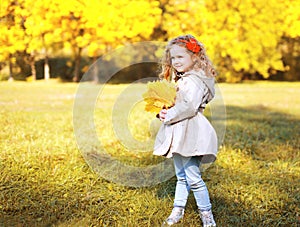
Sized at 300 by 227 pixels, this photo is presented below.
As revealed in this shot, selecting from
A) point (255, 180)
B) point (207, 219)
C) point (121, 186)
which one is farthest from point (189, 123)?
point (255, 180)

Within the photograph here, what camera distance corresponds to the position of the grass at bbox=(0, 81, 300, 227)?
119 inches

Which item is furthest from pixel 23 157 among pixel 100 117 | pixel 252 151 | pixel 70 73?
pixel 70 73

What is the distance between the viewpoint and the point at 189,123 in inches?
107

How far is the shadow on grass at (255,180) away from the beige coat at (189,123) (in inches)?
23.3

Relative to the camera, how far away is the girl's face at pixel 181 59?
278 centimetres

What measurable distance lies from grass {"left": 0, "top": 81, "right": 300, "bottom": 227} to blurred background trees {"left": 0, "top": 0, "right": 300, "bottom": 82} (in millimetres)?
2822

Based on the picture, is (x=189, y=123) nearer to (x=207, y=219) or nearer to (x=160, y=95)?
(x=160, y=95)

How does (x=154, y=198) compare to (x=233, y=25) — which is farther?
(x=233, y=25)

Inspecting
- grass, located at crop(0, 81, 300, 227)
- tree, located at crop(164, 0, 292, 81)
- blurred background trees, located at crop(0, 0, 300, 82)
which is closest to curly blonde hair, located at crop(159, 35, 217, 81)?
grass, located at crop(0, 81, 300, 227)

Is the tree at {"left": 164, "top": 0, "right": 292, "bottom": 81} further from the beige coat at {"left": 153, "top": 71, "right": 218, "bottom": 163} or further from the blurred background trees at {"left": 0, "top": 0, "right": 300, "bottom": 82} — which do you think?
the beige coat at {"left": 153, "top": 71, "right": 218, "bottom": 163}

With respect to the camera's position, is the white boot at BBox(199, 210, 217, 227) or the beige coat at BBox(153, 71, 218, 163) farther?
the white boot at BBox(199, 210, 217, 227)

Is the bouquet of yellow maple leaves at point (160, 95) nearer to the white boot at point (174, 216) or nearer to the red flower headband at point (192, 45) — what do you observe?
the red flower headband at point (192, 45)

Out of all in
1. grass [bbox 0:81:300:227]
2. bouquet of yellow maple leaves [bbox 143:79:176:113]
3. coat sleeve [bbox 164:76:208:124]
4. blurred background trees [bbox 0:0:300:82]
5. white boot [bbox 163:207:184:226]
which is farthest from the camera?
blurred background trees [bbox 0:0:300:82]

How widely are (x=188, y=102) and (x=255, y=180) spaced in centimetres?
155
